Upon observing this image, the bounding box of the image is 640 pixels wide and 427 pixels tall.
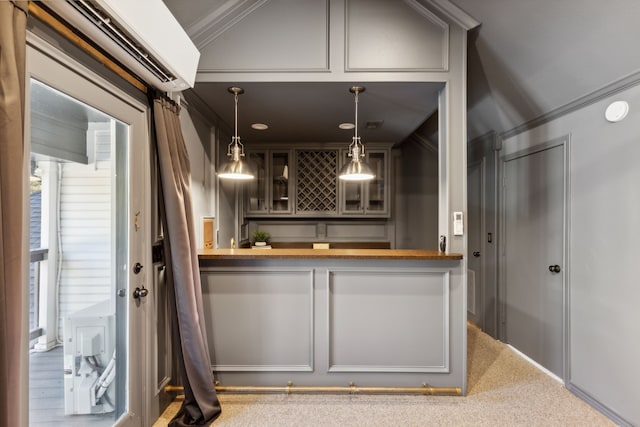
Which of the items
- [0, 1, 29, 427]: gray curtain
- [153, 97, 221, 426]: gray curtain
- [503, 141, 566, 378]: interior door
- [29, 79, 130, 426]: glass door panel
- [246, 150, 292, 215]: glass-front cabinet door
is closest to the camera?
[0, 1, 29, 427]: gray curtain

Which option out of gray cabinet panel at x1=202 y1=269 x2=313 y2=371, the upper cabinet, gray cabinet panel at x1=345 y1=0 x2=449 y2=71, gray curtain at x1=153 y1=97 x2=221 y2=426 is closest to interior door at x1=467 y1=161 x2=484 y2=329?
the upper cabinet

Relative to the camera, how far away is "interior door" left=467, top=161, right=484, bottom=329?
3270 mm

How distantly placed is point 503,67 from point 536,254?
1621 millimetres

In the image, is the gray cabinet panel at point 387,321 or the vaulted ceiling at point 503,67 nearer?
the vaulted ceiling at point 503,67

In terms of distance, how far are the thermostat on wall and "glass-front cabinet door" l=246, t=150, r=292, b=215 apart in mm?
3112

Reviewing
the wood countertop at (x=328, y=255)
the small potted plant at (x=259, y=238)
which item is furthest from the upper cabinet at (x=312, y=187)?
the wood countertop at (x=328, y=255)

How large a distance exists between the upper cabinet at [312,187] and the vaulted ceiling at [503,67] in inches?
40.7

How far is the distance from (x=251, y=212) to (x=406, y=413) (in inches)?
113

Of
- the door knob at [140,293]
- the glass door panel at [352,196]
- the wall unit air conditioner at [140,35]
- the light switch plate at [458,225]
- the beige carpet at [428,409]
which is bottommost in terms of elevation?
the beige carpet at [428,409]

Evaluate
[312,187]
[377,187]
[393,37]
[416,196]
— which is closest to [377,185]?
[377,187]

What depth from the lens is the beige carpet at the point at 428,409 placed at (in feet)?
6.01

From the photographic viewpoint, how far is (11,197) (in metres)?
0.89

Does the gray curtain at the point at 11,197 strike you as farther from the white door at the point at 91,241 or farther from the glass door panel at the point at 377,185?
the glass door panel at the point at 377,185

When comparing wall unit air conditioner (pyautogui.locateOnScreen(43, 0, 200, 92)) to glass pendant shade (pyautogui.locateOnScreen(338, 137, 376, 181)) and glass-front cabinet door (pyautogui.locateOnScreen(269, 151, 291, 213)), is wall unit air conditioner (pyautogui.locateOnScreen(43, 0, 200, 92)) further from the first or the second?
glass-front cabinet door (pyautogui.locateOnScreen(269, 151, 291, 213))
